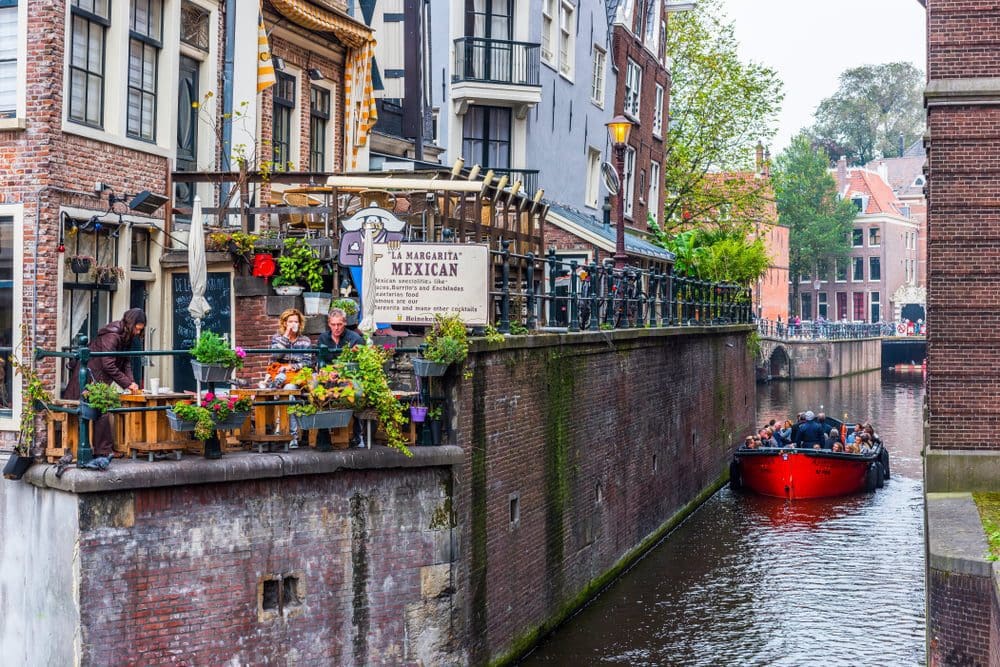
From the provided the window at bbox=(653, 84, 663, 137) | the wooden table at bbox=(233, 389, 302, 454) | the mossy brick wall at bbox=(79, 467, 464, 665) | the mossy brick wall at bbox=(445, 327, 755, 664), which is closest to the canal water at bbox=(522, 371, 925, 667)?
the mossy brick wall at bbox=(445, 327, 755, 664)

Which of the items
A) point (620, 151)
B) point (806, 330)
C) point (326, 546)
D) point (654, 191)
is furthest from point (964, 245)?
point (806, 330)

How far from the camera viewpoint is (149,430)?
9.96 metres

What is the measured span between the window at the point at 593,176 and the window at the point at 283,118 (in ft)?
50.1

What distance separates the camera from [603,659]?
14.3 m

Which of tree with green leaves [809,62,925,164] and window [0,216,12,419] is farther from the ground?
tree with green leaves [809,62,925,164]

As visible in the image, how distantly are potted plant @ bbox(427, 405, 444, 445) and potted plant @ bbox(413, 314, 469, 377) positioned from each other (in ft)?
1.12

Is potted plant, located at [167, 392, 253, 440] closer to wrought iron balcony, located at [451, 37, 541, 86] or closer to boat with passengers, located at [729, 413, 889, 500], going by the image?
wrought iron balcony, located at [451, 37, 541, 86]

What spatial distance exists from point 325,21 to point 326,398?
8054 mm

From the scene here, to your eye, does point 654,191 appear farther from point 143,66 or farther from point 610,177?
point 143,66

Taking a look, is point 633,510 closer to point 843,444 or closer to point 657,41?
point 843,444

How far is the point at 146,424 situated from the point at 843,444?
20316 millimetres

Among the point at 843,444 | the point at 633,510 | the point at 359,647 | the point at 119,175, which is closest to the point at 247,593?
the point at 359,647

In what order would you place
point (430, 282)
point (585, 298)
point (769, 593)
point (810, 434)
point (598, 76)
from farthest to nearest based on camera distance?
point (598, 76) → point (810, 434) → point (769, 593) → point (585, 298) → point (430, 282)

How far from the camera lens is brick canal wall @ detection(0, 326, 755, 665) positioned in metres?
9.59
